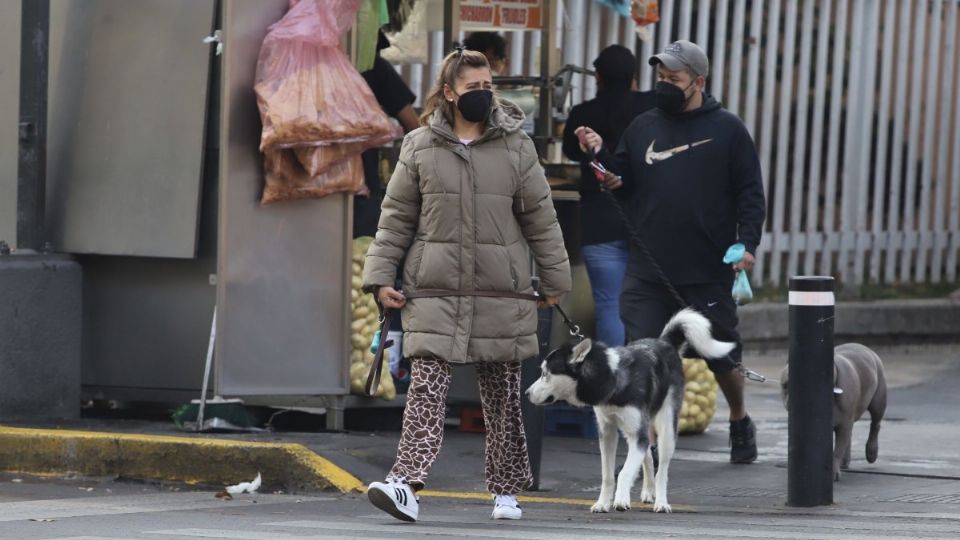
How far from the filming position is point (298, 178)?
8844mm

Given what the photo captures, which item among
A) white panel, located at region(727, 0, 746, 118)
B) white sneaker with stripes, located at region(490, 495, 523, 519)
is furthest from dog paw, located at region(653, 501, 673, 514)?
white panel, located at region(727, 0, 746, 118)

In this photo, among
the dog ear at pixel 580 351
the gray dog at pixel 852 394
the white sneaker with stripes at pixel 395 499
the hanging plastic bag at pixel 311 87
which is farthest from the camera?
the hanging plastic bag at pixel 311 87

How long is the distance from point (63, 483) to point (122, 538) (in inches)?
84.2

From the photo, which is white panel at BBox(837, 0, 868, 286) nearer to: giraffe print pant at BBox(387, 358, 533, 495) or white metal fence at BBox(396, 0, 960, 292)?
white metal fence at BBox(396, 0, 960, 292)

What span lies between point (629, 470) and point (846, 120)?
25.3 feet

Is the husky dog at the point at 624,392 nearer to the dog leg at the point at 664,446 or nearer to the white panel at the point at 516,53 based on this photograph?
the dog leg at the point at 664,446

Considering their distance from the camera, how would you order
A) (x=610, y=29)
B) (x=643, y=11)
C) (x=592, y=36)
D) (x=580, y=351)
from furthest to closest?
(x=610, y=29) → (x=592, y=36) → (x=643, y=11) → (x=580, y=351)

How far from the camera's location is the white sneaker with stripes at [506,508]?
23.8ft

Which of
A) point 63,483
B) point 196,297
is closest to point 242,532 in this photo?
point 63,483

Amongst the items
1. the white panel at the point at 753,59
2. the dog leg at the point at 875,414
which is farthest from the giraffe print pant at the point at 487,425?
the white panel at the point at 753,59

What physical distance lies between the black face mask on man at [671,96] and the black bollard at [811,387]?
1224 millimetres

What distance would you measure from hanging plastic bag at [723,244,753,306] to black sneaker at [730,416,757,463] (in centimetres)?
64

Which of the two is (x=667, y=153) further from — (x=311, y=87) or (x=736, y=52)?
(x=736, y=52)

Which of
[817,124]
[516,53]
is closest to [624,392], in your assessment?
[516,53]
